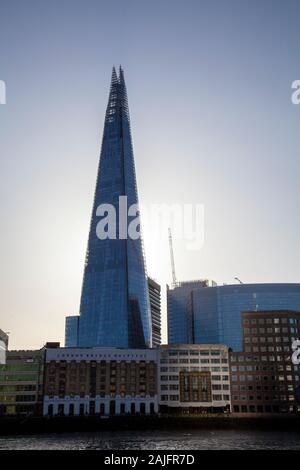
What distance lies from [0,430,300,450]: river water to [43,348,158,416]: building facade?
49.3 m

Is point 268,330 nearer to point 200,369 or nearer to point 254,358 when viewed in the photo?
point 254,358

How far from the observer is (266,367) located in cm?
17300

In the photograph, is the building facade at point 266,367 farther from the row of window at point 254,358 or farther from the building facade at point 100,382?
the building facade at point 100,382

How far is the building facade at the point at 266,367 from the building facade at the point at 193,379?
4.11 m

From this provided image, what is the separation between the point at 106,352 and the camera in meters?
177

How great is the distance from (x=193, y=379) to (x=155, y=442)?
73.9 metres

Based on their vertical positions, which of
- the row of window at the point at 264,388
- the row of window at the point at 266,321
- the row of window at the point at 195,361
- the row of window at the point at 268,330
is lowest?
the row of window at the point at 264,388

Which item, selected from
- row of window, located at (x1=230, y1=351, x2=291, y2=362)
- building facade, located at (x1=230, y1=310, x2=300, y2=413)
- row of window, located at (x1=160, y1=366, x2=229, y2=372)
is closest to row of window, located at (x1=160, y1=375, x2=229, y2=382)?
row of window, located at (x1=160, y1=366, x2=229, y2=372)

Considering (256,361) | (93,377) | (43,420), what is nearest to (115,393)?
(93,377)

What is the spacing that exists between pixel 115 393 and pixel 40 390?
26.2 metres

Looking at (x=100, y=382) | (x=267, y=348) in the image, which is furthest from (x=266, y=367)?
(x=100, y=382)

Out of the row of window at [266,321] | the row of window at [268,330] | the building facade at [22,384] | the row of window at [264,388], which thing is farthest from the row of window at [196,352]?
the building facade at [22,384]

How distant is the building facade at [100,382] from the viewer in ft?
557

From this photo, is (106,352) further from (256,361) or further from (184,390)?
(256,361)
